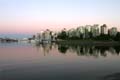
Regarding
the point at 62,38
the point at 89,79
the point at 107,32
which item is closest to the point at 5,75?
the point at 89,79

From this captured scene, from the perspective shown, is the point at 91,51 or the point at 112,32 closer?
the point at 91,51

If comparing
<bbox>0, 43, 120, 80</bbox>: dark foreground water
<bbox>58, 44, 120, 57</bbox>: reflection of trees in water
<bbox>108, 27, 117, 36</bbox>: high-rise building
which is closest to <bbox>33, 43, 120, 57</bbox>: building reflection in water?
<bbox>58, 44, 120, 57</bbox>: reflection of trees in water

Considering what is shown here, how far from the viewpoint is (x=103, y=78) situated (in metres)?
21.3

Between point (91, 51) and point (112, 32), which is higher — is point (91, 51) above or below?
below

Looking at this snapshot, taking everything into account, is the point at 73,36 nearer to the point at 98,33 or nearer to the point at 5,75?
the point at 98,33

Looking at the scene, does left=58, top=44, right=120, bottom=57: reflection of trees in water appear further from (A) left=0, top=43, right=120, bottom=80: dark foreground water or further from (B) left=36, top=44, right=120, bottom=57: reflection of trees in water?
(A) left=0, top=43, right=120, bottom=80: dark foreground water

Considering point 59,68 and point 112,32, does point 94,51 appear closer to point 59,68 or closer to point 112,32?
point 59,68

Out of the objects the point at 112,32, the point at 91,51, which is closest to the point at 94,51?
the point at 91,51

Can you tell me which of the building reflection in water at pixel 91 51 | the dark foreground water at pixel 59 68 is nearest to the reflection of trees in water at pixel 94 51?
the building reflection in water at pixel 91 51

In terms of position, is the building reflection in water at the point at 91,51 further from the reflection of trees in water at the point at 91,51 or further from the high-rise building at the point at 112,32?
the high-rise building at the point at 112,32

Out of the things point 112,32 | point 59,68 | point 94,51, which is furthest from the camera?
point 112,32

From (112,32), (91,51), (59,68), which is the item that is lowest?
(91,51)

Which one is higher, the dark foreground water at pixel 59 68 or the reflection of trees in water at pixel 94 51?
the dark foreground water at pixel 59 68

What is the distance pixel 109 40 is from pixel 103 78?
409 ft
